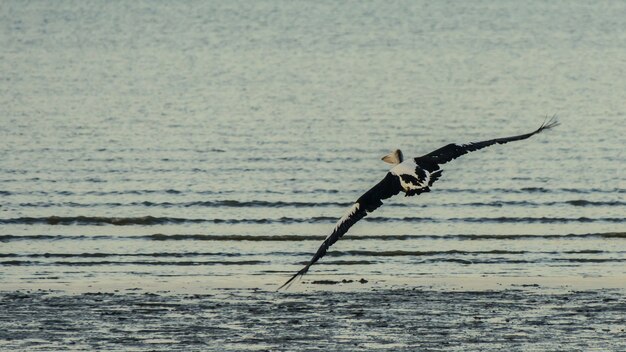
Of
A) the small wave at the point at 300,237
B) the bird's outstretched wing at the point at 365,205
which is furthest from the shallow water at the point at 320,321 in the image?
the small wave at the point at 300,237

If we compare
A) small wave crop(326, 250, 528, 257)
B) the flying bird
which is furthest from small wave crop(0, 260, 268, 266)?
the flying bird

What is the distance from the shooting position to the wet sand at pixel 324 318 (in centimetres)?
1393

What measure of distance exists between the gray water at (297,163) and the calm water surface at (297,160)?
6 cm

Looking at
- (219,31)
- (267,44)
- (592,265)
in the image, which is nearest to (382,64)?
(267,44)

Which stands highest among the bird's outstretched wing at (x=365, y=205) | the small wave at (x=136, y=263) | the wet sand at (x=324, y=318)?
the bird's outstretched wing at (x=365, y=205)

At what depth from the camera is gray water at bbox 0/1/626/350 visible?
726 inches

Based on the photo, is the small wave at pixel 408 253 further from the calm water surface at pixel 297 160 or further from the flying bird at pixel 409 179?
the flying bird at pixel 409 179

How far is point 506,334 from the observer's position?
14.2m

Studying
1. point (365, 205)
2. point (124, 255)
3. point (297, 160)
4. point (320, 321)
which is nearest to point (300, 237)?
point (124, 255)

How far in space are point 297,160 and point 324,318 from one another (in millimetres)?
11804

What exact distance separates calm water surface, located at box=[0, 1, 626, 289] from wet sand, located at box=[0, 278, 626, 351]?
0.90m

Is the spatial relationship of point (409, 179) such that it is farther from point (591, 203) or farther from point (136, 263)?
point (591, 203)

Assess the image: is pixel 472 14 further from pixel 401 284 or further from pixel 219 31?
pixel 401 284

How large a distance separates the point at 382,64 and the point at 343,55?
15.8 ft
